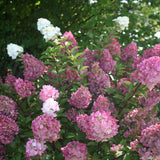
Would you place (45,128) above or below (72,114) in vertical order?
above

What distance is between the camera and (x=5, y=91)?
191cm

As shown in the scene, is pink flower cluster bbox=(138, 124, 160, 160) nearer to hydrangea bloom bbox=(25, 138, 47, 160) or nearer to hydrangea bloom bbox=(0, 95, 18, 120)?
hydrangea bloom bbox=(25, 138, 47, 160)

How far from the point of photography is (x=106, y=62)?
7.16ft

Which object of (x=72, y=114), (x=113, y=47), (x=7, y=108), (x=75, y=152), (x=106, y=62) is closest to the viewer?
(x=75, y=152)

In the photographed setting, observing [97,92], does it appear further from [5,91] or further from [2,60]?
[2,60]

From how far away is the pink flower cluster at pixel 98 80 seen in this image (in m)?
1.96

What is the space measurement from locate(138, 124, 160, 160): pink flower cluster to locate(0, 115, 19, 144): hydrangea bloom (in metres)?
0.77

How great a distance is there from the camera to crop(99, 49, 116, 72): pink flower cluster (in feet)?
7.16

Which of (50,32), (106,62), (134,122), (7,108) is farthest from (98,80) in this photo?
(7,108)

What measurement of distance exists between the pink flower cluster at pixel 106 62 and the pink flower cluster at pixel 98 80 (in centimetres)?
22

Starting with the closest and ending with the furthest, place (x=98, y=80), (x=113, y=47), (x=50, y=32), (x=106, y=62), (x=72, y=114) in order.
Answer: (x=72, y=114), (x=98, y=80), (x=50, y=32), (x=106, y=62), (x=113, y=47)

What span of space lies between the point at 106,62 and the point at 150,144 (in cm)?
96

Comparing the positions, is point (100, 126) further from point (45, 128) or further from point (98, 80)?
point (98, 80)

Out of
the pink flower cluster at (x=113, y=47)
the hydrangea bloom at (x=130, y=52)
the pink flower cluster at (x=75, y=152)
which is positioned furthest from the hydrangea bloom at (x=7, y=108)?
the hydrangea bloom at (x=130, y=52)
